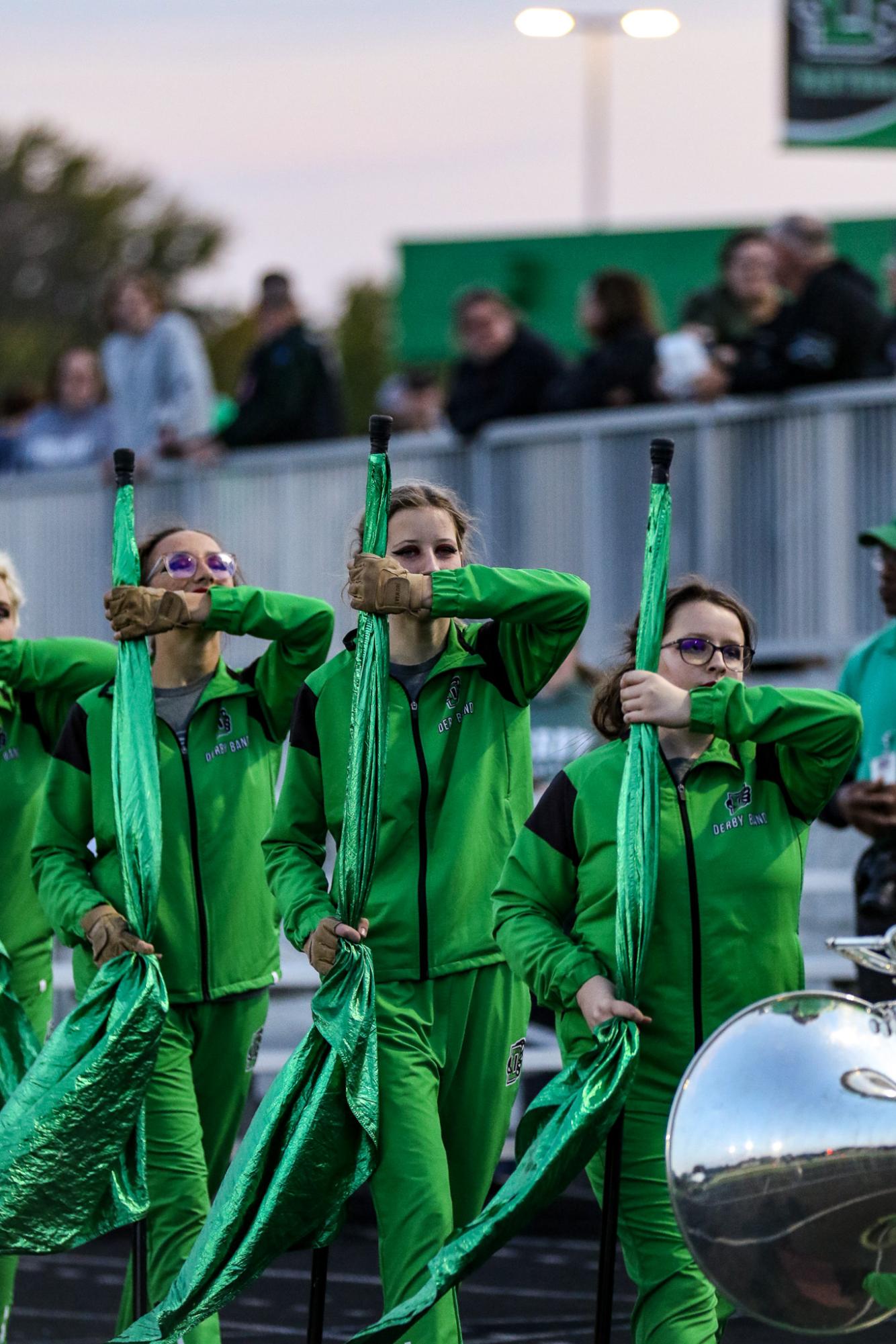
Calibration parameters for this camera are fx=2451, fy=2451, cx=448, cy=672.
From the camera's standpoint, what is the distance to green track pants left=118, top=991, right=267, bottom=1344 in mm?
5812

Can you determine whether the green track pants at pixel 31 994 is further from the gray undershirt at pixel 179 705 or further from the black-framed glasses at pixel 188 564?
the black-framed glasses at pixel 188 564

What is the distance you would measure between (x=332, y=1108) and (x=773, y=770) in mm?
1209

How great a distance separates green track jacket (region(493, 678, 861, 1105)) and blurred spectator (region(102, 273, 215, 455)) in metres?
7.67

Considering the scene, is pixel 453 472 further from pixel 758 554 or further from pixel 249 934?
pixel 249 934

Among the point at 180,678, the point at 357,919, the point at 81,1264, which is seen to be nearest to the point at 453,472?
the point at 81,1264

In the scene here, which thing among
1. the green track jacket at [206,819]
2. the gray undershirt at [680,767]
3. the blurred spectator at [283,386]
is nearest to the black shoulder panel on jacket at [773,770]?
the gray undershirt at [680,767]

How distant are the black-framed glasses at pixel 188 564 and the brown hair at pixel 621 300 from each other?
4.75 meters

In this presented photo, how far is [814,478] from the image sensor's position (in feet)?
35.2

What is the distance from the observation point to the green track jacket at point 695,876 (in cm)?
507

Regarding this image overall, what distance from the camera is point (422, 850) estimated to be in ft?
18.0

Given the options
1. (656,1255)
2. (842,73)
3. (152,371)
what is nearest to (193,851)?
(656,1255)

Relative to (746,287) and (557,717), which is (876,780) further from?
(746,287)

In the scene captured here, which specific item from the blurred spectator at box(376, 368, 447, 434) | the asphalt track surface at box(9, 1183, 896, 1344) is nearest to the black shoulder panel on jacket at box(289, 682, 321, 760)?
the asphalt track surface at box(9, 1183, 896, 1344)

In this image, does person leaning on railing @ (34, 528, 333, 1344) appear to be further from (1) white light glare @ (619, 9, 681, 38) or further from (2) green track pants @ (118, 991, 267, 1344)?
(1) white light glare @ (619, 9, 681, 38)
